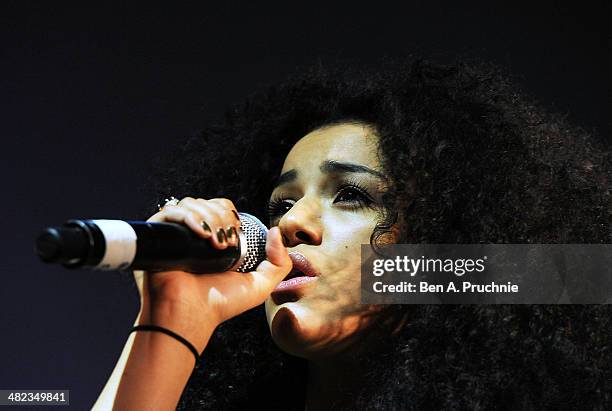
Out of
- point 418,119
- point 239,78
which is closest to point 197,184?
point 239,78

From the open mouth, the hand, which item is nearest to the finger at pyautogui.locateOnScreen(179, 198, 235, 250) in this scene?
the hand

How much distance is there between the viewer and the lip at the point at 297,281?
4.97ft

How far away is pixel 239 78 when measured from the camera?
223 cm

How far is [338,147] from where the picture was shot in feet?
5.59

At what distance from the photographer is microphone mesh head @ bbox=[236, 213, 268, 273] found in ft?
4.24

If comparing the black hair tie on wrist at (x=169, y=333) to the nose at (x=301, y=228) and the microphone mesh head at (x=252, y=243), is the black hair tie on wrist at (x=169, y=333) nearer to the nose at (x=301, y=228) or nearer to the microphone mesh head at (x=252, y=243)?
the microphone mesh head at (x=252, y=243)

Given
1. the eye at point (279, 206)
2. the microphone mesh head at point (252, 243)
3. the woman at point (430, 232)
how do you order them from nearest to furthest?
1. the microphone mesh head at point (252, 243)
2. the woman at point (430, 232)
3. the eye at point (279, 206)

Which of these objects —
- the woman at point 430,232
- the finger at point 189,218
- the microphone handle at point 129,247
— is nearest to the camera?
the microphone handle at point 129,247

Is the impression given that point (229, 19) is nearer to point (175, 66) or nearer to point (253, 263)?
point (175, 66)

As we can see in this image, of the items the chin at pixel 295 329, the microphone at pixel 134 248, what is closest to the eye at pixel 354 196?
the chin at pixel 295 329

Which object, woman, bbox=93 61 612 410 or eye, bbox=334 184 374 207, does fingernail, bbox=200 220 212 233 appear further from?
eye, bbox=334 184 374 207

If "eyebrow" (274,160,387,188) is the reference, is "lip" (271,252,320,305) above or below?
below

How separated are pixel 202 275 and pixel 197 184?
2.96 ft

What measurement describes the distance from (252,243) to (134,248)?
32 centimetres
